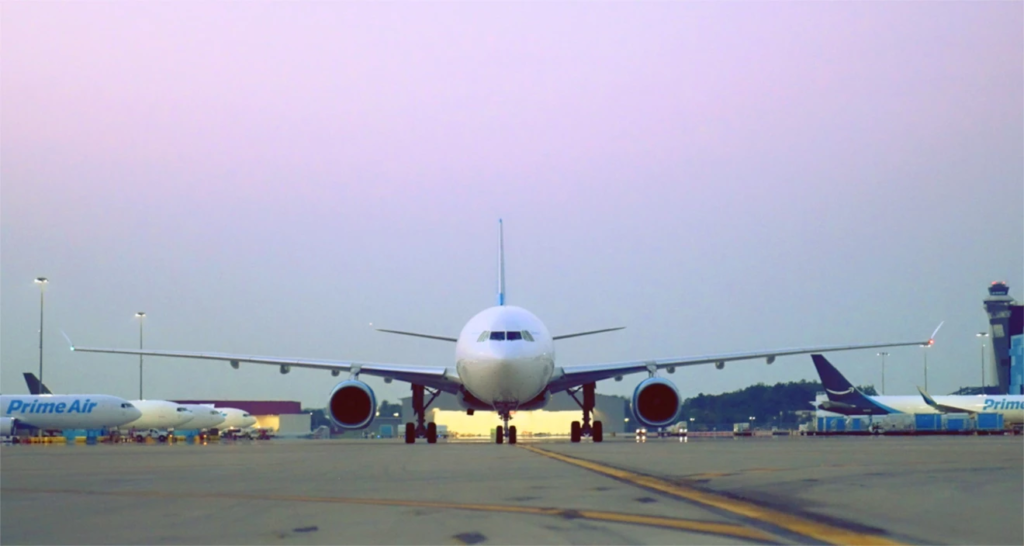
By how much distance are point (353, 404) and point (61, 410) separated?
112 ft

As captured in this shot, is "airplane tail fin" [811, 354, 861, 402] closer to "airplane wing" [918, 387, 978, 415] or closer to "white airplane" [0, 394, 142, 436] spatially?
"airplane wing" [918, 387, 978, 415]

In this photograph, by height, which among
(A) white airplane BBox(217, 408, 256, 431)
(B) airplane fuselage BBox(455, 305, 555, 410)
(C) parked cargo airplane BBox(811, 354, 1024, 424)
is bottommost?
(A) white airplane BBox(217, 408, 256, 431)

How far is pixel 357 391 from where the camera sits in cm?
3102

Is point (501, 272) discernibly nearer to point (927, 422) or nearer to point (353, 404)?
point (353, 404)

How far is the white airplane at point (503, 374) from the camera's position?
2747 centimetres

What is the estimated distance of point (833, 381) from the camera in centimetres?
7462

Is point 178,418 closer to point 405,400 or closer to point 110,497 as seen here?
point 405,400

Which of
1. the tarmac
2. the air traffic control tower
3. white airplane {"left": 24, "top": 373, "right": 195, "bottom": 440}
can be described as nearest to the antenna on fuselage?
the tarmac

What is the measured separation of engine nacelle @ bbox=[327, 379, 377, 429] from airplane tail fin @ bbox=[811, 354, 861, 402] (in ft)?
164

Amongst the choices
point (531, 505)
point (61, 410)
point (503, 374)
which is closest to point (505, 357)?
point (503, 374)

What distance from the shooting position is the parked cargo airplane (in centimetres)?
7056

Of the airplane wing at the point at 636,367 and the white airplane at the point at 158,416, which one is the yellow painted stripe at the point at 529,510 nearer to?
the airplane wing at the point at 636,367

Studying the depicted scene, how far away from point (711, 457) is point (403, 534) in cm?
1250

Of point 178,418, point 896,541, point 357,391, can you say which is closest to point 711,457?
point 896,541
